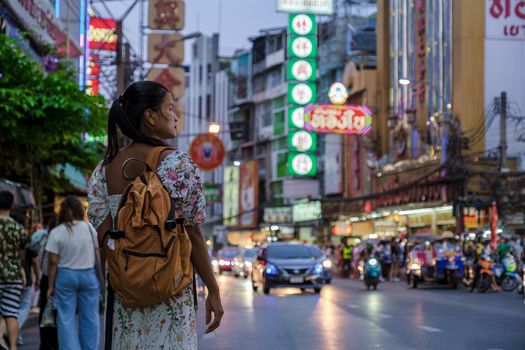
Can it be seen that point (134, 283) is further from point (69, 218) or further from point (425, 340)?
point (425, 340)

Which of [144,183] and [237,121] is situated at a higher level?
[237,121]

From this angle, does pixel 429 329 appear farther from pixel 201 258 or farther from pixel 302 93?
pixel 302 93

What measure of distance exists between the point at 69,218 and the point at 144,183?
21.4 feet

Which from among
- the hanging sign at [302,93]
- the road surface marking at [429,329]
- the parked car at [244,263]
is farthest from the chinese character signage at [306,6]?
the road surface marking at [429,329]

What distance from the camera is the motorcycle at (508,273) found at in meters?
32.8

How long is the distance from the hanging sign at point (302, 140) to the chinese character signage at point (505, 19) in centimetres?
2346

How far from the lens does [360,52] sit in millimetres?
79312

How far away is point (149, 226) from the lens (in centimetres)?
504

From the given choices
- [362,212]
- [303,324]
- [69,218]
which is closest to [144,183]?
[69,218]

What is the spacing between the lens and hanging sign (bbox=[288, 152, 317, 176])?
79.5 m

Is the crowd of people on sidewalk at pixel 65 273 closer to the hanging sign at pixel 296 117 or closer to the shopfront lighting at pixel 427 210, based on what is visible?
the shopfront lighting at pixel 427 210

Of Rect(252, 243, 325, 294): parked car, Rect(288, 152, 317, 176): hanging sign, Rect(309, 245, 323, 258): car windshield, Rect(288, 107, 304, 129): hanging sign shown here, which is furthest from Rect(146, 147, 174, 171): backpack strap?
Rect(288, 152, 317, 176): hanging sign

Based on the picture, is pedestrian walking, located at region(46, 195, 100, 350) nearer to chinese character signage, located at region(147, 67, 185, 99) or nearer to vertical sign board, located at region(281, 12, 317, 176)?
chinese character signage, located at region(147, 67, 185, 99)

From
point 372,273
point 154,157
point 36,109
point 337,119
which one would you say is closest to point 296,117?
point 337,119
